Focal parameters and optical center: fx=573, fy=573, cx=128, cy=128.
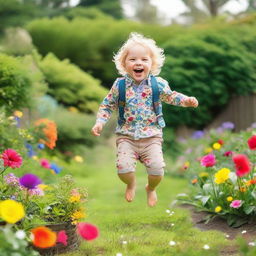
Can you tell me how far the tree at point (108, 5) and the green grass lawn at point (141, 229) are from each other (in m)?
23.5

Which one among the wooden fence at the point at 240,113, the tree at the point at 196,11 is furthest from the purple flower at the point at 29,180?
the tree at the point at 196,11

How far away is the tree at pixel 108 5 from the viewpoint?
3198 cm

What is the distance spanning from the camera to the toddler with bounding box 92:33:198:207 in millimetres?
4699

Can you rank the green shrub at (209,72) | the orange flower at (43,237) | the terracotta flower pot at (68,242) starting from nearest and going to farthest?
1. the orange flower at (43,237)
2. the terracotta flower pot at (68,242)
3. the green shrub at (209,72)

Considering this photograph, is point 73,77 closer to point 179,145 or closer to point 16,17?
point 179,145

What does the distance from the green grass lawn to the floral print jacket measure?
0.83 m

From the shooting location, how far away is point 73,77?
12719mm

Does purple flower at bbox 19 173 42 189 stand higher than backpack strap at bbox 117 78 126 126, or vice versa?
backpack strap at bbox 117 78 126 126

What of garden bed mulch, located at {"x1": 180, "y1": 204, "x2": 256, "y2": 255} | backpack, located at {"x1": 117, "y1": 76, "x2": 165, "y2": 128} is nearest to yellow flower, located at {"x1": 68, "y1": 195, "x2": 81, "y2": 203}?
backpack, located at {"x1": 117, "y1": 76, "x2": 165, "y2": 128}

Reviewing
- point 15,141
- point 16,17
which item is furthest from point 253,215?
A: point 16,17

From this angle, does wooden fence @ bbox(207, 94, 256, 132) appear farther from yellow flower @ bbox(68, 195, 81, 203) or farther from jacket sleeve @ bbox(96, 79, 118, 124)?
yellow flower @ bbox(68, 195, 81, 203)

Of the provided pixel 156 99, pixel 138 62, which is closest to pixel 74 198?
pixel 156 99

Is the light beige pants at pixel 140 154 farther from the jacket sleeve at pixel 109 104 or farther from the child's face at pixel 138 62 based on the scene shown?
the child's face at pixel 138 62

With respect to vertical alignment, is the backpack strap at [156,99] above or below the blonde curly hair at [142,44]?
below
